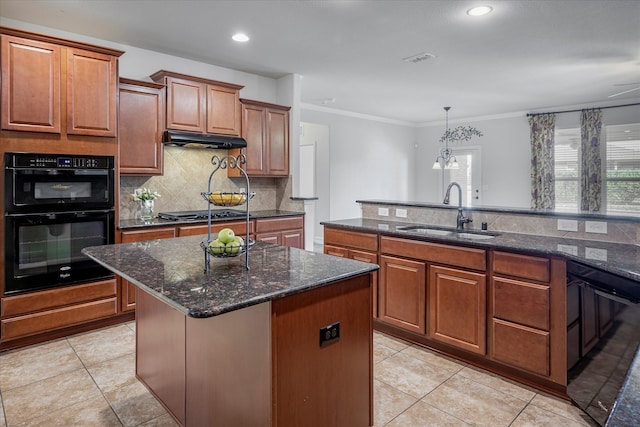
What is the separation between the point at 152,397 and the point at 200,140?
2.56 m

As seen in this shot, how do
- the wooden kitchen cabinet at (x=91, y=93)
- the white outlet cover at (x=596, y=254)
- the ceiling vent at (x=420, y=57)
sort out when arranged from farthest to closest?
the ceiling vent at (x=420, y=57) → the wooden kitchen cabinet at (x=91, y=93) → the white outlet cover at (x=596, y=254)

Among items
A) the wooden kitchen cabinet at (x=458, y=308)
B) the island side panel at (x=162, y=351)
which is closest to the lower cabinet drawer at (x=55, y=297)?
the island side panel at (x=162, y=351)

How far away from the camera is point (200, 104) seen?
4.17m

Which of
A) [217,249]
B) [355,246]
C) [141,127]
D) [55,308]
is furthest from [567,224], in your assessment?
[55,308]

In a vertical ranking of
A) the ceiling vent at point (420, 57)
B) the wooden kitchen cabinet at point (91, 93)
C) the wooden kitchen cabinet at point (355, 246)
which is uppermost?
the ceiling vent at point (420, 57)

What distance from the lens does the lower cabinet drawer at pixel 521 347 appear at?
2328mm

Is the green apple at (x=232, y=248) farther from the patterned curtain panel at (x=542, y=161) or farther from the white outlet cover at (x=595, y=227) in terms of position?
the patterned curtain panel at (x=542, y=161)

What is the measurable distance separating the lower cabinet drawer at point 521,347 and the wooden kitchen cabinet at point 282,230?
2.68 metres

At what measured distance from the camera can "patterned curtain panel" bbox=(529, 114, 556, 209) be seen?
6984 millimetres

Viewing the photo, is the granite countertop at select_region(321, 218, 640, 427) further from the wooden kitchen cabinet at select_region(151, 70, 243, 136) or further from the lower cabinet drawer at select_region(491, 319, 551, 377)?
the wooden kitchen cabinet at select_region(151, 70, 243, 136)

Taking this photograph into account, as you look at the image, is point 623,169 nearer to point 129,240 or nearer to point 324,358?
point 324,358

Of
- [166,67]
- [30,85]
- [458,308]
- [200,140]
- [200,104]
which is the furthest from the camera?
[166,67]

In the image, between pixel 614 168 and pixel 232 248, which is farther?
pixel 614 168

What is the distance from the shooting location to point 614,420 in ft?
2.06
